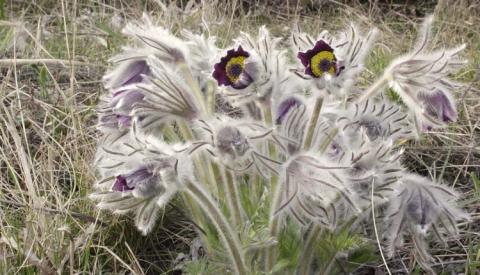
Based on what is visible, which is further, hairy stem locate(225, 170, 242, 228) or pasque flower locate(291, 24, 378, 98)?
hairy stem locate(225, 170, 242, 228)

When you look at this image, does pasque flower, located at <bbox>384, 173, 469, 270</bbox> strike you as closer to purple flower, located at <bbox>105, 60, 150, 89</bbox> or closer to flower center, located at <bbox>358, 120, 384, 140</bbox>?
flower center, located at <bbox>358, 120, 384, 140</bbox>

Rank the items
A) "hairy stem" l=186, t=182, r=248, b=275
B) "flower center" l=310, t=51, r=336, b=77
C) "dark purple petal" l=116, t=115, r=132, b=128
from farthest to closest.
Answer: "dark purple petal" l=116, t=115, r=132, b=128, "hairy stem" l=186, t=182, r=248, b=275, "flower center" l=310, t=51, r=336, b=77

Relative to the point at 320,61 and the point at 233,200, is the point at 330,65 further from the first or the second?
the point at 233,200

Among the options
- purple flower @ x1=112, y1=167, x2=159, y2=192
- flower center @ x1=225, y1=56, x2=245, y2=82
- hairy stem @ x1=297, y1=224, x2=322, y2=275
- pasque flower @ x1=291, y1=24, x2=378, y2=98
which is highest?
pasque flower @ x1=291, y1=24, x2=378, y2=98

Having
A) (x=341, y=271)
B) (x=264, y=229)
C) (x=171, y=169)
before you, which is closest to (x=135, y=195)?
(x=171, y=169)

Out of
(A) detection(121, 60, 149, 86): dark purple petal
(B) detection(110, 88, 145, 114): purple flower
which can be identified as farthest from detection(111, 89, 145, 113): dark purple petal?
(A) detection(121, 60, 149, 86): dark purple petal

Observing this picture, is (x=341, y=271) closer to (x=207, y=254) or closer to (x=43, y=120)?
(x=207, y=254)

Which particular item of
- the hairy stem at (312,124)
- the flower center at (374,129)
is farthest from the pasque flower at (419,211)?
the hairy stem at (312,124)

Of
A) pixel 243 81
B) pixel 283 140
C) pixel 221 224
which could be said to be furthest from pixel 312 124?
pixel 221 224
